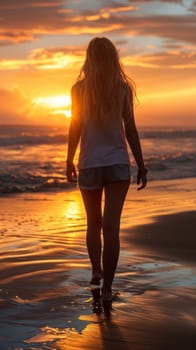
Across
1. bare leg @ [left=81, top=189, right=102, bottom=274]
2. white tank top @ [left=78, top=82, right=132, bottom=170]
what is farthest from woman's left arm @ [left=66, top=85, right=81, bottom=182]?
bare leg @ [left=81, top=189, right=102, bottom=274]

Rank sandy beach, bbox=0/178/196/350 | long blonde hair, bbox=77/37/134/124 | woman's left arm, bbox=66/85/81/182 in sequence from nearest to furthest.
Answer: sandy beach, bbox=0/178/196/350, long blonde hair, bbox=77/37/134/124, woman's left arm, bbox=66/85/81/182

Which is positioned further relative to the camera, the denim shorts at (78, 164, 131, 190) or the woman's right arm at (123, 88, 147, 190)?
the woman's right arm at (123, 88, 147, 190)

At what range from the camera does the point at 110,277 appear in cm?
493

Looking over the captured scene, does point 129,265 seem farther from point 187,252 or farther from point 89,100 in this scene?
point 89,100

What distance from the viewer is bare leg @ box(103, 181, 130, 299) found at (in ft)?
15.7

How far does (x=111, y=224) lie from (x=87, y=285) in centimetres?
74

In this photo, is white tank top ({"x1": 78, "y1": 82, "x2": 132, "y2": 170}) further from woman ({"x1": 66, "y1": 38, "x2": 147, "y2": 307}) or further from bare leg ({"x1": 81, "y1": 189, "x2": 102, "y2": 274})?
bare leg ({"x1": 81, "y1": 189, "x2": 102, "y2": 274})

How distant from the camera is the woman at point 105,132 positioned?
4.75m

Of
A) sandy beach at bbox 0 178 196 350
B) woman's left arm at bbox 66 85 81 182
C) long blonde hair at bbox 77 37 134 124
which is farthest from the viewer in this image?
woman's left arm at bbox 66 85 81 182

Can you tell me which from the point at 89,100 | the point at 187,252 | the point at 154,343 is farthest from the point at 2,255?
the point at 154,343

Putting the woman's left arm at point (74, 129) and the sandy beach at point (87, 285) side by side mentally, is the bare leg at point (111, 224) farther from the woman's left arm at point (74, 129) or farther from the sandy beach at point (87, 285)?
the woman's left arm at point (74, 129)

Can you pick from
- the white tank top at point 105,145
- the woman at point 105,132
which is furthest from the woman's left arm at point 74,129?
the white tank top at point 105,145

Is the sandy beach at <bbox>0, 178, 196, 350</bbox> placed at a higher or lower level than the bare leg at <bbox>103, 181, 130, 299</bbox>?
lower

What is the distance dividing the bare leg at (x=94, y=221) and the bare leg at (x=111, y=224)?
11 cm
